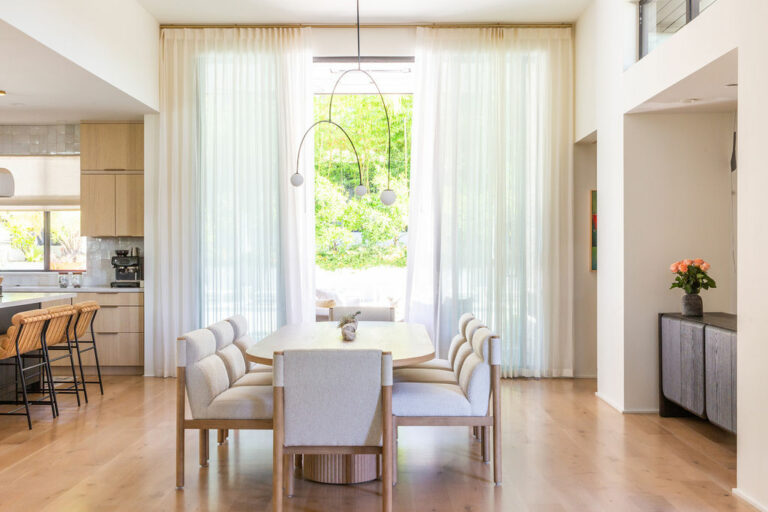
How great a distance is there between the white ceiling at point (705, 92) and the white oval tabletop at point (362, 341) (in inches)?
88.7

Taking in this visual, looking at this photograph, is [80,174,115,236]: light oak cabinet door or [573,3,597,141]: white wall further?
[80,174,115,236]: light oak cabinet door

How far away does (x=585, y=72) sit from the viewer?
6.19m

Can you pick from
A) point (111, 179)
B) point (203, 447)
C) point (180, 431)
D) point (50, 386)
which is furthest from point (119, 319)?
point (180, 431)

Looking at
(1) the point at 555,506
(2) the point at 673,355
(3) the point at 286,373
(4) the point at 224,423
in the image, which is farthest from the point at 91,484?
(2) the point at 673,355

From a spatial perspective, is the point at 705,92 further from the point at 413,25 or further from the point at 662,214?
the point at 413,25

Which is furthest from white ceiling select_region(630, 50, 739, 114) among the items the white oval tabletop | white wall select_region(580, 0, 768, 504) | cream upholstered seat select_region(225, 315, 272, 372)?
cream upholstered seat select_region(225, 315, 272, 372)

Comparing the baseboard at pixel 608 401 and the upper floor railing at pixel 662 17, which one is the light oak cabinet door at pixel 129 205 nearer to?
the baseboard at pixel 608 401

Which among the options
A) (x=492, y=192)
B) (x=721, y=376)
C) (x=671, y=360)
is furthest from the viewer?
(x=492, y=192)

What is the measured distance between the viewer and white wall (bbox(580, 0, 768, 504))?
3.24m

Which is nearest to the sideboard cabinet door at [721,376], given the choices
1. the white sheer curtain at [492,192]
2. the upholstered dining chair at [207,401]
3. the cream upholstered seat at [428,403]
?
the cream upholstered seat at [428,403]

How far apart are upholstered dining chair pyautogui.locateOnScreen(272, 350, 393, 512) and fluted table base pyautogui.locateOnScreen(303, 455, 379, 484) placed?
52cm

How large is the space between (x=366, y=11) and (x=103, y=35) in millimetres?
2298

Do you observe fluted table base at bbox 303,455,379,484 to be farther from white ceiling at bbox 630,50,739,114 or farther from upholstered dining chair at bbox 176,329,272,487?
white ceiling at bbox 630,50,739,114

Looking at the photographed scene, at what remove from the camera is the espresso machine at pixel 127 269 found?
6.85m
